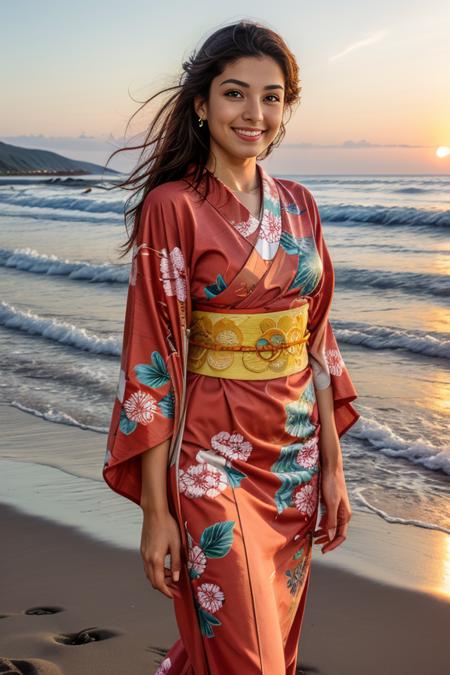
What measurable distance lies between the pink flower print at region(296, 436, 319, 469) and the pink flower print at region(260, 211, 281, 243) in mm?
471

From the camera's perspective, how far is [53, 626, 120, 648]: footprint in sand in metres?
2.84

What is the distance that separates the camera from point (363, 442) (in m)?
5.17

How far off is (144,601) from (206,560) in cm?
140

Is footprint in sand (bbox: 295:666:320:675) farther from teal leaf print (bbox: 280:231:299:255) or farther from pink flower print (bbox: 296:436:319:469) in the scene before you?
teal leaf print (bbox: 280:231:299:255)

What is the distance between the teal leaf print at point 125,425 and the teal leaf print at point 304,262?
463mm

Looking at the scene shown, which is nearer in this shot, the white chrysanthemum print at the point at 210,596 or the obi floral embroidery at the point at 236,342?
the white chrysanthemum print at the point at 210,596

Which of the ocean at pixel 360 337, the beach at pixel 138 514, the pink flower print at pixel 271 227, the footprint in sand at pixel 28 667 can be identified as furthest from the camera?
the ocean at pixel 360 337

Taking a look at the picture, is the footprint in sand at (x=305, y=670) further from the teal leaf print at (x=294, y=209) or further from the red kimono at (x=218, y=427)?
the teal leaf print at (x=294, y=209)

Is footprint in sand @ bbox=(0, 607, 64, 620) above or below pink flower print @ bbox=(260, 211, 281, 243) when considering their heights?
below

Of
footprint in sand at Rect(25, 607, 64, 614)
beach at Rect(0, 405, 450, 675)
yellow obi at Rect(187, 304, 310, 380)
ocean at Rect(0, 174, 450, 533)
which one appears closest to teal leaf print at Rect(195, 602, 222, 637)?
yellow obi at Rect(187, 304, 310, 380)

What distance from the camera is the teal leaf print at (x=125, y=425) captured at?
191 centimetres

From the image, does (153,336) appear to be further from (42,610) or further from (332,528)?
(42,610)

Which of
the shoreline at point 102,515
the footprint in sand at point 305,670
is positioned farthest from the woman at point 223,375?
the shoreline at point 102,515

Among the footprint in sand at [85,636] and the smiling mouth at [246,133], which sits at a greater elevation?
the smiling mouth at [246,133]
